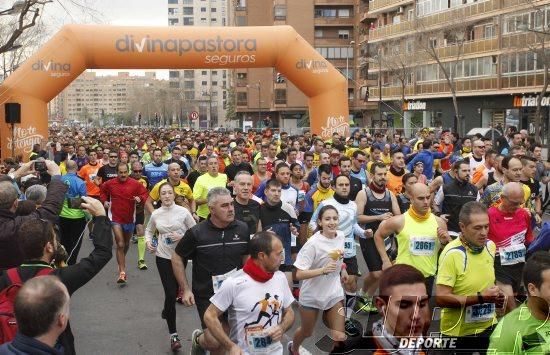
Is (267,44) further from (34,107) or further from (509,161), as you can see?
(509,161)

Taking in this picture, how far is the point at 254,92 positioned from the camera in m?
76.8

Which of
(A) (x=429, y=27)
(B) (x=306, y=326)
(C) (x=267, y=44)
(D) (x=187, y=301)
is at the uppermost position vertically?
(A) (x=429, y=27)

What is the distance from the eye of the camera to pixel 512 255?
6191 millimetres

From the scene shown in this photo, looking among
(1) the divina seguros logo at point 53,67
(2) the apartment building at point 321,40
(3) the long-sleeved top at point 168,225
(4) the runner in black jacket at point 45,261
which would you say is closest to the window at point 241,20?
(2) the apartment building at point 321,40

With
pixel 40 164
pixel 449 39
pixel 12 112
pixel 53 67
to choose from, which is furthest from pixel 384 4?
pixel 40 164

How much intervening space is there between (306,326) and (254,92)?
7186cm

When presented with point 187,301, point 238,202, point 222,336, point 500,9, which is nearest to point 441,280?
point 222,336

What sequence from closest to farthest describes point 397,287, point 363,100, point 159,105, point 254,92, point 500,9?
point 397,287 < point 500,9 < point 363,100 < point 254,92 < point 159,105

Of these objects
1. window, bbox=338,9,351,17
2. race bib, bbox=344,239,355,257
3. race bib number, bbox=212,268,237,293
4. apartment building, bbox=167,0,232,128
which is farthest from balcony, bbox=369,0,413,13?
apartment building, bbox=167,0,232,128

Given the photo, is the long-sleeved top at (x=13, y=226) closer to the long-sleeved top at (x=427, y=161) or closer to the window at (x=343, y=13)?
the long-sleeved top at (x=427, y=161)

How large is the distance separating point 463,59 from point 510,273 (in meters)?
40.4

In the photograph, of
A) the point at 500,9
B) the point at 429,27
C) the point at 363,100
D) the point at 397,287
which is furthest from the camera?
the point at 363,100

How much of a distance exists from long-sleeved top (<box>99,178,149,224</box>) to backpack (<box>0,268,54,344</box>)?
6.08 metres

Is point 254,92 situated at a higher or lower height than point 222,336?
higher
